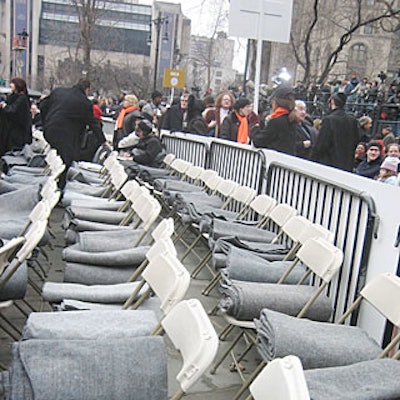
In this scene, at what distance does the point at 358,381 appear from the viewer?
7.88 ft

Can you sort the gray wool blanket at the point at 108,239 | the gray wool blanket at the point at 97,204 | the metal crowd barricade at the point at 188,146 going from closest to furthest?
the gray wool blanket at the point at 108,239
the gray wool blanket at the point at 97,204
the metal crowd barricade at the point at 188,146

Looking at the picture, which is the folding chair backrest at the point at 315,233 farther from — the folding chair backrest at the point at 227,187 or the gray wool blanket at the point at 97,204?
the gray wool blanket at the point at 97,204

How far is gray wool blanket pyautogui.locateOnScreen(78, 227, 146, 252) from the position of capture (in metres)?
3.99

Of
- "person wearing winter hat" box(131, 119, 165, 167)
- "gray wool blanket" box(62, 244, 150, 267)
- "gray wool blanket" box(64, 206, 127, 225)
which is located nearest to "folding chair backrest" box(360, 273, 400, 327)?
"gray wool blanket" box(62, 244, 150, 267)

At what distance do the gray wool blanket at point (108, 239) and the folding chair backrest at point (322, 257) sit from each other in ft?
4.26

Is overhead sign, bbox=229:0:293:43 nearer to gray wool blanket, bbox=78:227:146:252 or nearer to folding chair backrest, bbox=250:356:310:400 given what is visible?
gray wool blanket, bbox=78:227:146:252

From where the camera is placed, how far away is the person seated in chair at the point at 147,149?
320 inches

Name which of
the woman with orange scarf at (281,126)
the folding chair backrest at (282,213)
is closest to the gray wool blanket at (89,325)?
the folding chair backrest at (282,213)

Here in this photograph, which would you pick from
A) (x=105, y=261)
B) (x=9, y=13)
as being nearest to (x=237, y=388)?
(x=105, y=261)

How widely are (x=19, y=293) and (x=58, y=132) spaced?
15.3 feet

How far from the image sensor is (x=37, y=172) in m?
7.28

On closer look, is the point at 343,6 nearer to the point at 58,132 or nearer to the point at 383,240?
the point at 58,132

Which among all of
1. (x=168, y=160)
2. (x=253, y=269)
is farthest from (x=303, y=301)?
(x=168, y=160)

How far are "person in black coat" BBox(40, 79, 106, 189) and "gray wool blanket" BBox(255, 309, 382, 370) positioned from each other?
5327mm
